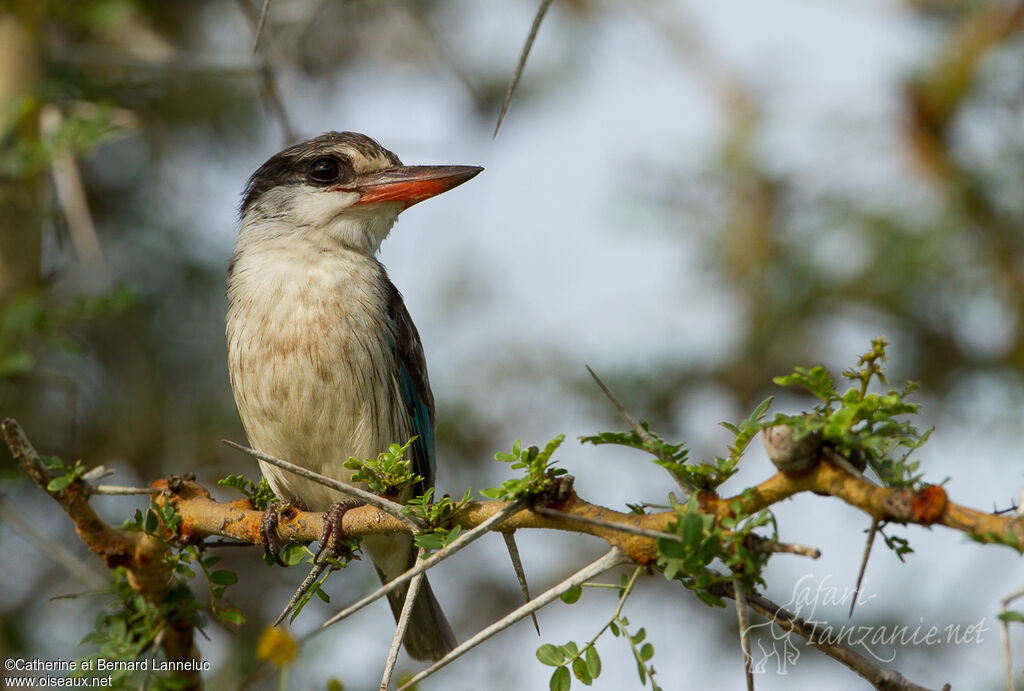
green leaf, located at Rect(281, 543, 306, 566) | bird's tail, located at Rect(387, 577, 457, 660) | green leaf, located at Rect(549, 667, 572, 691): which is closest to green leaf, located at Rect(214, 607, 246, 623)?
green leaf, located at Rect(281, 543, 306, 566)

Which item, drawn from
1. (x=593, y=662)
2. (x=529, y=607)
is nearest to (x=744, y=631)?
(x=529, y=607)

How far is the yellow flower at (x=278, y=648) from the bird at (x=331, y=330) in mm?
2482

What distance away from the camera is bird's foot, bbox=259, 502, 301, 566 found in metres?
3.07

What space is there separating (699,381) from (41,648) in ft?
13.0

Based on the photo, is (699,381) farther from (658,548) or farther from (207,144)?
(658,548)

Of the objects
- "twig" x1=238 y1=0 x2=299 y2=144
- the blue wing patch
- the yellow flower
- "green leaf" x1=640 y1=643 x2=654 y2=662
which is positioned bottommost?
the blue wing patch

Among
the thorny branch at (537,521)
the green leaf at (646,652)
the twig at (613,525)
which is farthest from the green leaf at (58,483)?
the green leaf at (646,652)

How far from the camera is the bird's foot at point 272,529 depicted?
3.07 meters

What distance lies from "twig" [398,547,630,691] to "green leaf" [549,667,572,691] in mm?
265

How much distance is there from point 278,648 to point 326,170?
341cm

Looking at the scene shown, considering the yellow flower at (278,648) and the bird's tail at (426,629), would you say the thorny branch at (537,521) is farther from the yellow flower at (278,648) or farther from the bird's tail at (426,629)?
the bird's tail at (426,629)

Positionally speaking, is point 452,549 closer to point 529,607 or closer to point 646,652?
point 529,607

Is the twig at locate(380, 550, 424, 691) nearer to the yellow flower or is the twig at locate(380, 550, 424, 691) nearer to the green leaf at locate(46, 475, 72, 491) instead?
the yellow flower

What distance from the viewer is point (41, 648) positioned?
5.55 meters
